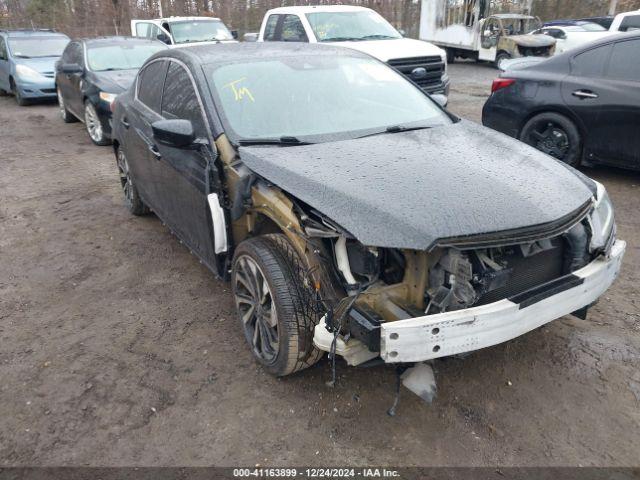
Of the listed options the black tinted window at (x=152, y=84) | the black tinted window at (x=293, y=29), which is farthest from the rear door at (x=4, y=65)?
the black tinted window at (x=152, y=84)

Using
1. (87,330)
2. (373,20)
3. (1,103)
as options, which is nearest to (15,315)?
(87,330)

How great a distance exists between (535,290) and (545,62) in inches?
182

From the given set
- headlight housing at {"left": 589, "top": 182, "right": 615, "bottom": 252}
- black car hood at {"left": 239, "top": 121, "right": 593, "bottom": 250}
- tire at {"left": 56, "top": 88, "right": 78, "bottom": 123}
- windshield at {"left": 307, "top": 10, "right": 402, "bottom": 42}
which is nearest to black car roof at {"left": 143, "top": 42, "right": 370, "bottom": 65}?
black car hood at {"left": 239, "top": 121, "right": 593, "bottom": 250}

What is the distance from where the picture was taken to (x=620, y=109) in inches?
215

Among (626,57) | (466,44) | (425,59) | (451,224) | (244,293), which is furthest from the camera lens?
(466,44)

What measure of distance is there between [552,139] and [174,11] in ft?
75.7

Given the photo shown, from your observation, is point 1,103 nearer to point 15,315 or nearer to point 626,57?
point 15,315

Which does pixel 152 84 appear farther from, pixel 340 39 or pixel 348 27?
pixel 348 27

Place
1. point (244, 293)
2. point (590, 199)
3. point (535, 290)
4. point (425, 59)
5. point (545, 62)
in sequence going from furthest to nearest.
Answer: point (425, 59)
point (545, 62)
point (244, 293)
point (590, 199)
point (535, 290)

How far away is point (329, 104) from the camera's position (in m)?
3.62

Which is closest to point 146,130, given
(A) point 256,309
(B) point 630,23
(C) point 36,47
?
(A) point 256,309

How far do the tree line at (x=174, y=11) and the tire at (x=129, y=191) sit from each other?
20407 millimetres

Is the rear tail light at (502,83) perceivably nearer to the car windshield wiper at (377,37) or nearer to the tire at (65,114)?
the car windshield wiper at (377,37)

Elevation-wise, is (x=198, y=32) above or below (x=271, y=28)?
below
